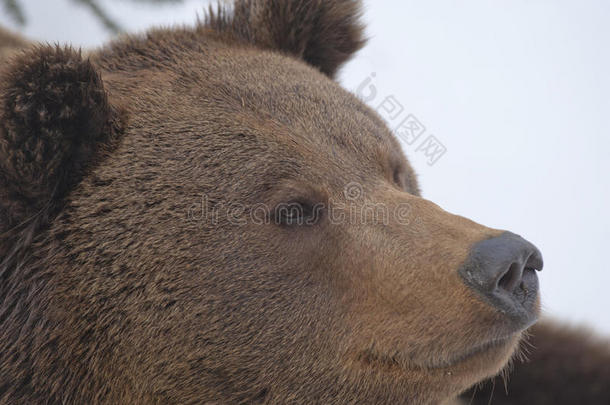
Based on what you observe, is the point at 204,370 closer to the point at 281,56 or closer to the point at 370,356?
the point at 370,356

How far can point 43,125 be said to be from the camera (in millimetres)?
2238

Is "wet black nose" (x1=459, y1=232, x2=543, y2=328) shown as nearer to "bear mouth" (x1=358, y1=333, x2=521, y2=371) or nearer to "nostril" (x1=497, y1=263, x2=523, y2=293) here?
"nostril" (x1=497, y1=263, x2=523, y2=293)

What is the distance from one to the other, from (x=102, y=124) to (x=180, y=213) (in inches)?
18.1

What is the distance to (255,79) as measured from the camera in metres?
2.77

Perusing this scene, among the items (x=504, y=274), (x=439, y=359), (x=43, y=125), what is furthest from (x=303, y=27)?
(x=439, y=359)

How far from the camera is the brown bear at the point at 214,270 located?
2.24 metres

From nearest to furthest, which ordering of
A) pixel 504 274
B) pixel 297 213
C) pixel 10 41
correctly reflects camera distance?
1. pixel 504 274
2. pixel 297 213
3. pixel 10 41

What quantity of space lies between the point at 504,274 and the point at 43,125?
167cm

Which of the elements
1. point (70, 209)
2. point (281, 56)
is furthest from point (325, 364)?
point (281, 56)

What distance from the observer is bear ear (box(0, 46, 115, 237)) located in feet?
7.25

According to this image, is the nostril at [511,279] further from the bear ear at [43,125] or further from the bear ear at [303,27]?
the bear ear at [303,27]

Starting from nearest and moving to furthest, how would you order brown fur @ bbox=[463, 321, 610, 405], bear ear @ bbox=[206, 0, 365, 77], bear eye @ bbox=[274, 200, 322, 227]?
1. bear eye @ bbox=[274, 200, 322, 227]
2. bear ear @ bbox=[206, 0, 365, 77]
3. brown fur @ bbox=[463, 321, 610, 405]

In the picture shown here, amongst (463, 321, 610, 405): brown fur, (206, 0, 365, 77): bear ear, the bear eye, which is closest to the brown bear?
the bear eye

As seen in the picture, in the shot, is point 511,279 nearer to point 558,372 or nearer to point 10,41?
point 558,372
